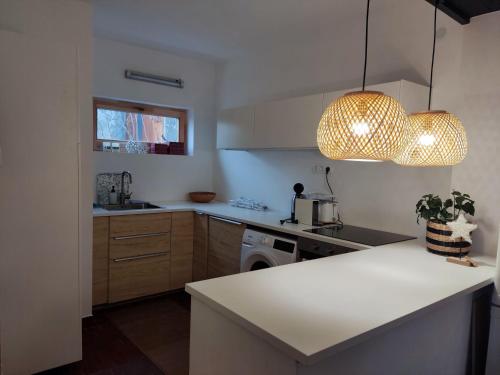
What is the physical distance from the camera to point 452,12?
2070mm

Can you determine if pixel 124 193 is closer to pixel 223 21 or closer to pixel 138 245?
pixel 138 245

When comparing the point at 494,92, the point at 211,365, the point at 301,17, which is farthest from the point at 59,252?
the point at 494,92

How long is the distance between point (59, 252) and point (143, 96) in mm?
2195

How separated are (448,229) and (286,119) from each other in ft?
4.97

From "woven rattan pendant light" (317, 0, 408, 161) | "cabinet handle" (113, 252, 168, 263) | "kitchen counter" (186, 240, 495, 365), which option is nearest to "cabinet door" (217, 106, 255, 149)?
"cabinet handle" (113, 252, 168, 263)

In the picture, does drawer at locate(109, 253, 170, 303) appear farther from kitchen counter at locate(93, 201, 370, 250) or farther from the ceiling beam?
the ceiling beam

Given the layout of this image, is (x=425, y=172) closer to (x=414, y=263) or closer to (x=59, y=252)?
(x=414, y=263)

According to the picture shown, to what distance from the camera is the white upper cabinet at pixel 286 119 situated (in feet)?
Answer: 7.57

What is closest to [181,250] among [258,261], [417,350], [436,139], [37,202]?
[258,261]

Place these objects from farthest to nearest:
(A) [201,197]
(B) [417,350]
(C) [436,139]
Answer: (A) [201,197] → (C) [436,139] → (B) [417,350]

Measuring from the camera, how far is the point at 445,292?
1.42 m

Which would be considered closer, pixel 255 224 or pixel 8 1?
pixel 8 1

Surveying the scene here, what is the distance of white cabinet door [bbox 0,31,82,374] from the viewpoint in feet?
6.22

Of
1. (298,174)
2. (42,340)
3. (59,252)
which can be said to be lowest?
(42,340)
